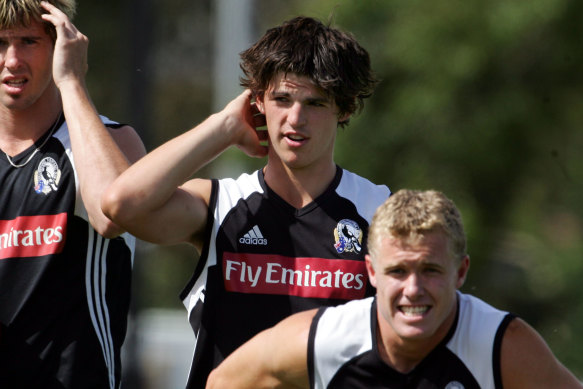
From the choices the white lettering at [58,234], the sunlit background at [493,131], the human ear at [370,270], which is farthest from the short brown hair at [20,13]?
the sunlit background at [493,131]

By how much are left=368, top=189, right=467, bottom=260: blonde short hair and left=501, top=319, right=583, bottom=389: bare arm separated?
40cm

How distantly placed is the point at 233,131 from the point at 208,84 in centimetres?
1790

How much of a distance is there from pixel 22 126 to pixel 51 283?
2.62 feet

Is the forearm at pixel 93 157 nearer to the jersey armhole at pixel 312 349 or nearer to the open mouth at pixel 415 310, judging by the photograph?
the jersey armhole at pixel 312 349

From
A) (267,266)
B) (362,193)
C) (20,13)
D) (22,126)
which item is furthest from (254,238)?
(20,13)

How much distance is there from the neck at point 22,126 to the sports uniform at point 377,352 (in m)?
1.71

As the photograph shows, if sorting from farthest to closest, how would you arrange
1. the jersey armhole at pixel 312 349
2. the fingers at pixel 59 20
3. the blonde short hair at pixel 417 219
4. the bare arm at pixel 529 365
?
the fingers at pixel 59 20
the jersey armhole at pixel 312 349
the blonde short hair at pixel 417 219
the bare arm at pixel 529 365

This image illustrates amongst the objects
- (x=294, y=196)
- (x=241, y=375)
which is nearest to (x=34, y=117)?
(x=294, y=196)

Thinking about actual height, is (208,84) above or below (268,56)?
above

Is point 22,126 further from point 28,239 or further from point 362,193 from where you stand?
point 362,193

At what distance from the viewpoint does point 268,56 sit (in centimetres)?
502

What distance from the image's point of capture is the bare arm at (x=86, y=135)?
16.1 ft

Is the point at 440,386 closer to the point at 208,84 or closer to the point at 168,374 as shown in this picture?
the point at 168,374

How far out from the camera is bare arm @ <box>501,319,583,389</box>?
4148 mm
